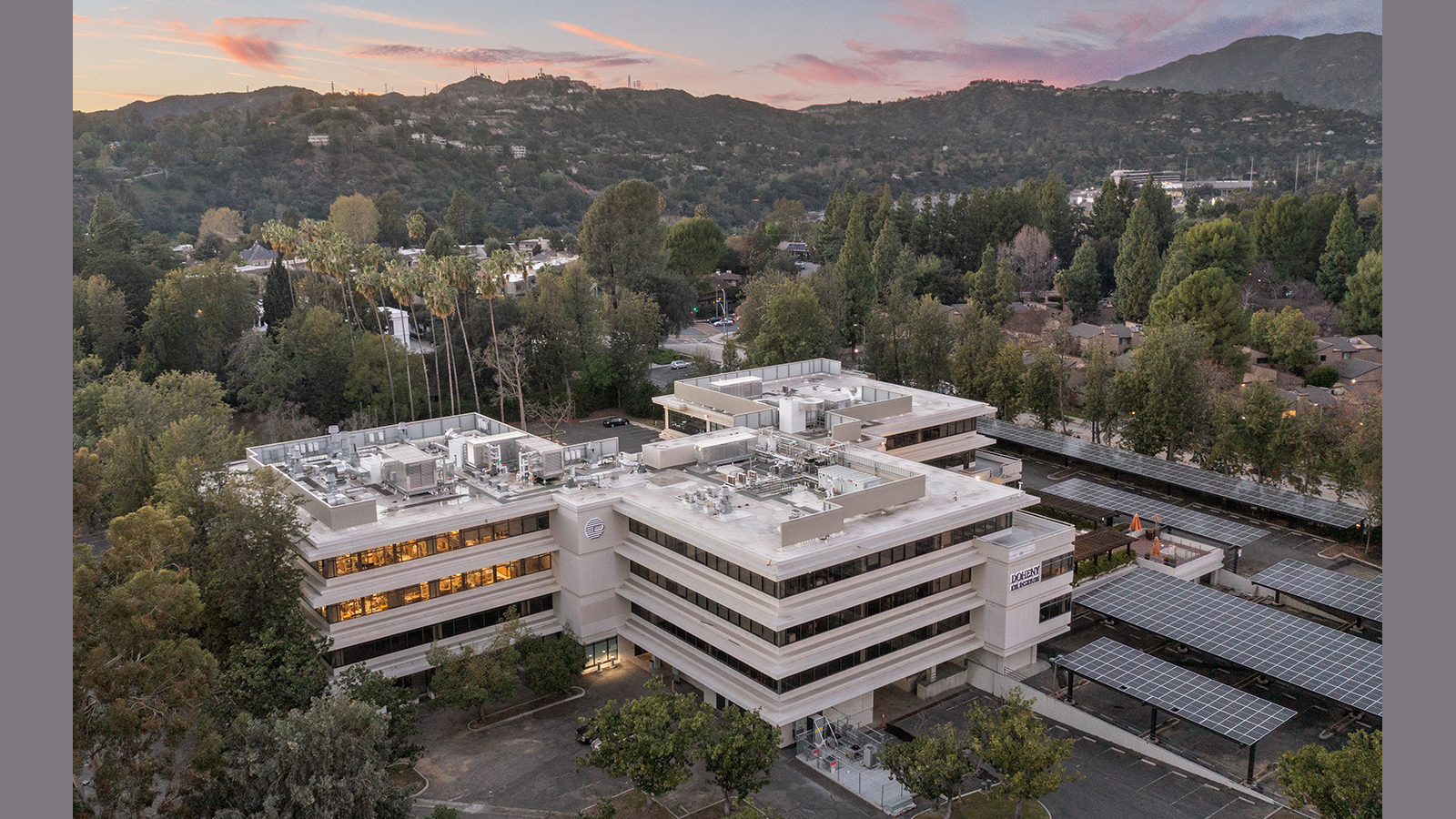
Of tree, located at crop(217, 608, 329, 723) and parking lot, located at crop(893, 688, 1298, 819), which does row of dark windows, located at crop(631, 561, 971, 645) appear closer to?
parking lot, located at crop(893, 688, 1298, 819)

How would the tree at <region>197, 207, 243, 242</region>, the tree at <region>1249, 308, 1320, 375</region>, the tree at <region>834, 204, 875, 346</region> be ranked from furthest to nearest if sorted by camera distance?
the tree at <region>197, 207, 243, 242</region>, the tree at <region>834, 204, 875, 346</region>, the tree at <region>1249, 308, 1320, 375</region>

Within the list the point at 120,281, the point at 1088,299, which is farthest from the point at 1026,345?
the point at 120,281

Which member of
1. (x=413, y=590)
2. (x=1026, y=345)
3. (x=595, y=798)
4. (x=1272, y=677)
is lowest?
(x=595, y=798)

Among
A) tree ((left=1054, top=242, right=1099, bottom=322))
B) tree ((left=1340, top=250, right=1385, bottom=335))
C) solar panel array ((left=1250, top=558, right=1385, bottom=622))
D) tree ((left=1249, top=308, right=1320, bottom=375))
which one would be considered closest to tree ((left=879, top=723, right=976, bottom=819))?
solar panel array ((left=1250, top=558, right=1385, bottom=622))

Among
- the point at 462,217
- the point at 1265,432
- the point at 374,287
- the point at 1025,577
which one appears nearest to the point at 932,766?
the point at 1025,577

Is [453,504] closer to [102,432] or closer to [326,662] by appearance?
A: [326,662]
